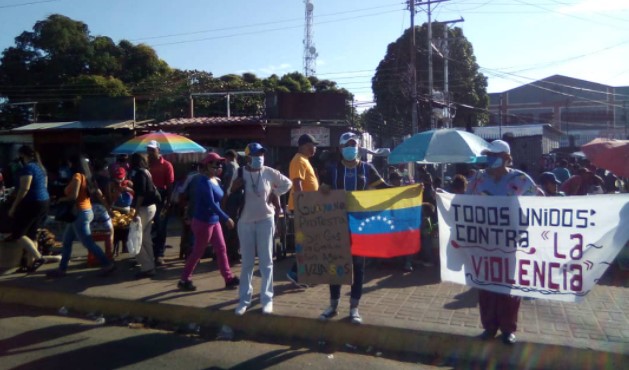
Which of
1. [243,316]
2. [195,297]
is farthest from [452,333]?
[195,297]

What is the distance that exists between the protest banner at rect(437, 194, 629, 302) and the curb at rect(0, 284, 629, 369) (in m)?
0.52

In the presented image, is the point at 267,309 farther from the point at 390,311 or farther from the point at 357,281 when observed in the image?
the point at 390,311

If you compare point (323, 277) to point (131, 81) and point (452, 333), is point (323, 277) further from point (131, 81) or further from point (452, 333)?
point (131, 81)

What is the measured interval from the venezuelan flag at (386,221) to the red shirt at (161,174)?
4.03 metres

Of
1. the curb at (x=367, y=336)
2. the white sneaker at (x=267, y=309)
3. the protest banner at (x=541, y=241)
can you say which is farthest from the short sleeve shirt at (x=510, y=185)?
the white sneaker at (x=267, y=309)

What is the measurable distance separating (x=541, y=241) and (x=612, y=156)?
400 centimetres

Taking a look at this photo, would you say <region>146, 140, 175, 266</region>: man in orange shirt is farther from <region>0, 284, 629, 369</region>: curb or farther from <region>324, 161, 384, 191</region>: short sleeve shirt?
<region>324, 161, 384, 191</region>: short sleeve shirt

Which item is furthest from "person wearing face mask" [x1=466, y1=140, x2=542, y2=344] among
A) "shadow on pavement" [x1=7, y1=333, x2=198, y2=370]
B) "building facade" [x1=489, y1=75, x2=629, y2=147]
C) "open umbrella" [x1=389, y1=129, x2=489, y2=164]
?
"building facade" [x1=489, y1=75, x2=629, y2=147]

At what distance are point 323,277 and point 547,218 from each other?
90.7 inches

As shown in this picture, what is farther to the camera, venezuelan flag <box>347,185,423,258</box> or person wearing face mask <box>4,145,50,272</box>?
person wearing face mask <box>4,145,50,272</box>

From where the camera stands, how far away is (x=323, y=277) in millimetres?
6109

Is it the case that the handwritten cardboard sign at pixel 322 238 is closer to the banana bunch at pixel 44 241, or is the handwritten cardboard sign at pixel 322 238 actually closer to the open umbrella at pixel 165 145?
the banana bunch at pixel 44 241

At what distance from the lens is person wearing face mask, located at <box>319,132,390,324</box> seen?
5.92 metres

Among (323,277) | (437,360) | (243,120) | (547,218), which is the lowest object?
(437,360)
